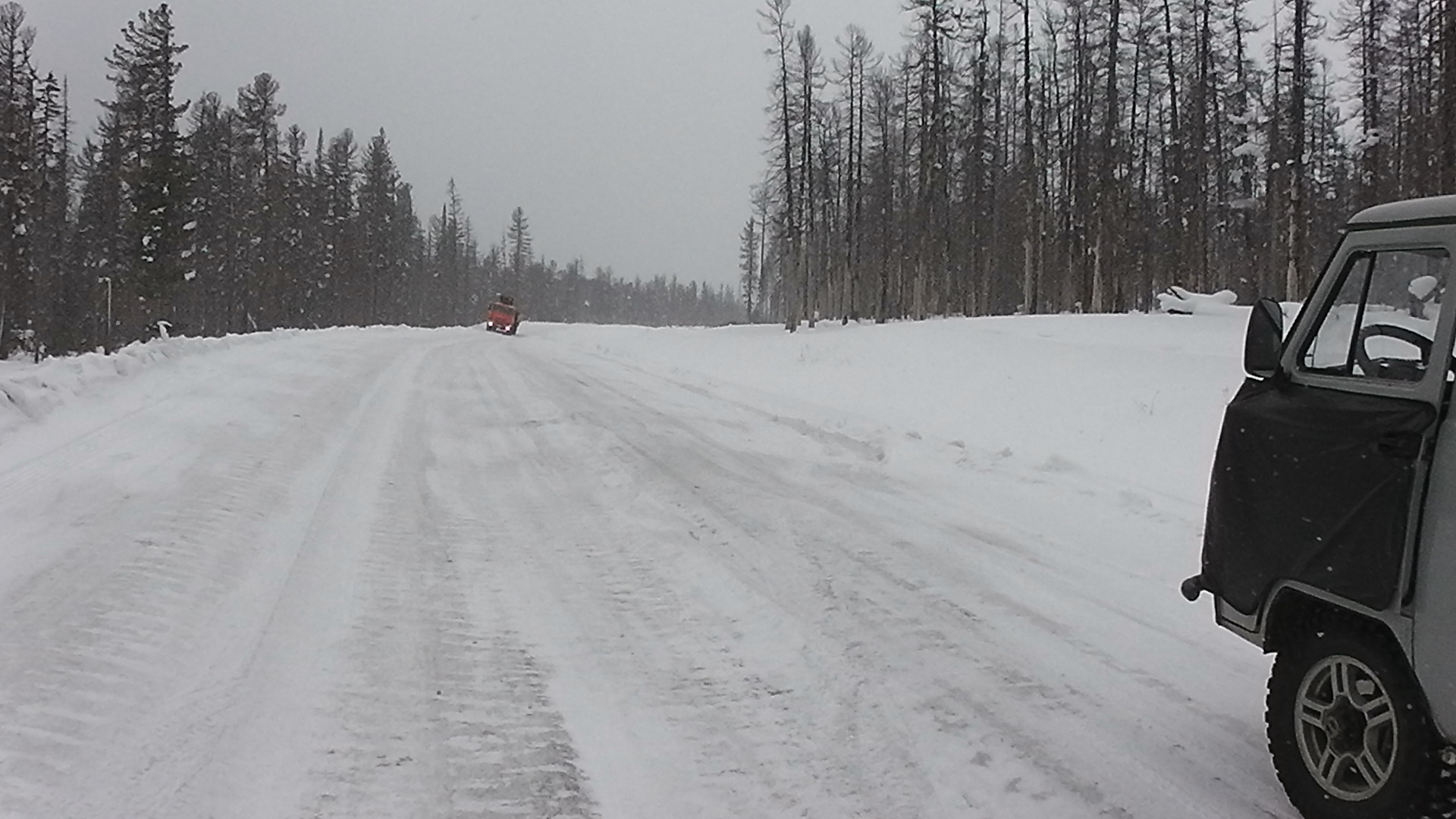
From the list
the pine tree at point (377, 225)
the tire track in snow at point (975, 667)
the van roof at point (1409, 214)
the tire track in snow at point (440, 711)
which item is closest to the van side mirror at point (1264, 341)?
the van roof at point (1409, 214)

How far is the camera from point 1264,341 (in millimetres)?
3604

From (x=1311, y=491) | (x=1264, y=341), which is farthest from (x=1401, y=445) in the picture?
(x=1264, y=341)

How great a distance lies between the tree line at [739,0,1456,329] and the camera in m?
33.2

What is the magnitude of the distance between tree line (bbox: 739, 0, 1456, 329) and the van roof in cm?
2495

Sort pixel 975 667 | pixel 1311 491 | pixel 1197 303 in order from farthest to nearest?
pixel 1197 303 → pixel 975 667 → pixel 1311 491

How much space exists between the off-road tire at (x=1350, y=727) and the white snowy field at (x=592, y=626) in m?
0.25

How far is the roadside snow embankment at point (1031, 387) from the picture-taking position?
10688 millimetres

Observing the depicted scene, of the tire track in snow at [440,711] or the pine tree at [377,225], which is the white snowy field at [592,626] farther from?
the pine tree at [377,225]

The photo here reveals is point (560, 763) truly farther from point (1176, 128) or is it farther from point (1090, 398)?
point (1176, 128)

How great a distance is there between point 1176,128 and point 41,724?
38769 millimetres

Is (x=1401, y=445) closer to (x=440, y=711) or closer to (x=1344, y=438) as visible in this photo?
(x=1344, y=438)

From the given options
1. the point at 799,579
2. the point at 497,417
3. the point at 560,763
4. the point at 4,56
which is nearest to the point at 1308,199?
the point at 497,417

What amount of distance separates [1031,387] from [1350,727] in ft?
40.3

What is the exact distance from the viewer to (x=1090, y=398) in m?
13.6
